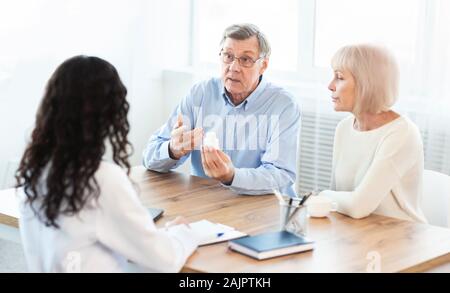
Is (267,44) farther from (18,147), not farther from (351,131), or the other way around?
(18,147)

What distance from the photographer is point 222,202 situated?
109 inches

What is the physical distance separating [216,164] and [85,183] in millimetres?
914

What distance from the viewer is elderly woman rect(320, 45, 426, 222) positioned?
2730mm

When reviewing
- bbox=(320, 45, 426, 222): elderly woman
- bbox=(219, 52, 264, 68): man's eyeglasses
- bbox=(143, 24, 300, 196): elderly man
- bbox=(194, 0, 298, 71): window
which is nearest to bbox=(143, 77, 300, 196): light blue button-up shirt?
bbox=(143, 24, 300, 196): elderly man

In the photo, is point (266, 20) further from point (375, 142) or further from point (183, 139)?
point (375, 142)

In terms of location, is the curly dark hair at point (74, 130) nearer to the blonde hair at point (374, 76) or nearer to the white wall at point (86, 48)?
the blonde hair at point (374, 76)

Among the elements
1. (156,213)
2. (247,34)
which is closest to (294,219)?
(156,213)

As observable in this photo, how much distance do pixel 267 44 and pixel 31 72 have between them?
1.48 m

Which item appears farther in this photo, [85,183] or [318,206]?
[318,206]

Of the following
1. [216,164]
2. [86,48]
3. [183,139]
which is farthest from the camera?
[86,48]

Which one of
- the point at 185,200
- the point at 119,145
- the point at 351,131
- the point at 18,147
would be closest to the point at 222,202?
the point at 185,200

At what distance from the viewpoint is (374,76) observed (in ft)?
9.37

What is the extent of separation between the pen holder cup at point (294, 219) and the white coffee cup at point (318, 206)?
0.19 m

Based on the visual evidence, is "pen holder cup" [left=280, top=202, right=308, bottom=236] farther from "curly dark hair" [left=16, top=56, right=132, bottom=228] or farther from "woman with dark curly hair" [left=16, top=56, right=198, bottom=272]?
"curly dark hair" [left=16, top=56, right=132, bottom=228]
